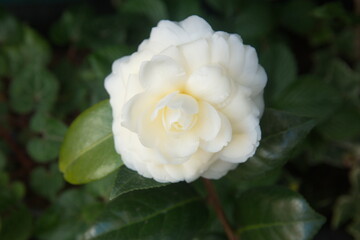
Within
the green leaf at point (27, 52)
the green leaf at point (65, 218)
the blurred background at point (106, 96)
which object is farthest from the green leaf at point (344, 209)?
the green leaf at point (27, 52)

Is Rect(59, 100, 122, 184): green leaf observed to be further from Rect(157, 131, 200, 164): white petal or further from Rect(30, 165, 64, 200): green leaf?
Rect(30, 165, 64, 200): green leaf

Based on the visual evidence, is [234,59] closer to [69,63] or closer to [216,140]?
[216,140]

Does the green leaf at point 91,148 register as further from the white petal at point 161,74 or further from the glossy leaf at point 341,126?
the glossy leaf at point 341,126

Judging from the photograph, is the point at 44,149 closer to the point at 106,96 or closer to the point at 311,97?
the point at 106,96

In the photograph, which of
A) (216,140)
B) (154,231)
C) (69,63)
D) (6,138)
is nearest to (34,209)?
(6,138)

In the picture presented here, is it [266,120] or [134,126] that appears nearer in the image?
[134,126]

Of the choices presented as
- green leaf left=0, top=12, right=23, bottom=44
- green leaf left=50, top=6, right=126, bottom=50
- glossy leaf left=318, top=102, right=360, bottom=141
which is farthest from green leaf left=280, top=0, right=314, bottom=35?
green leaf left=0, top=12, right=23, bottom=44
